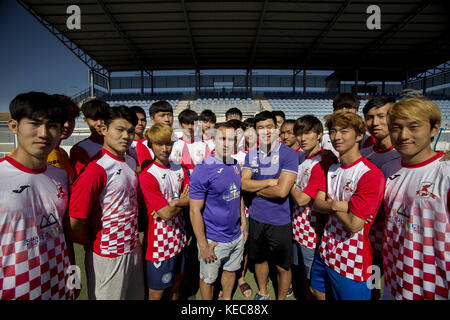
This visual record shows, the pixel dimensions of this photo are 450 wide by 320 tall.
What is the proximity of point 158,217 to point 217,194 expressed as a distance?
64 cm

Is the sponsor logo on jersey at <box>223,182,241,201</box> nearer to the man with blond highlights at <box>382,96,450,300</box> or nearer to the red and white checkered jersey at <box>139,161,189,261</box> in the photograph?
the red and white checkered jersey at <box>139,161,189,261</box>

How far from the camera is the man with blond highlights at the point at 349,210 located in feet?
5.21

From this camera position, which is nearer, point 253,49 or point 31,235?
point 31,235

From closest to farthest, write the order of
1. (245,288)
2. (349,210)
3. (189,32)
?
(349,210) → (245,288) → (189,32)

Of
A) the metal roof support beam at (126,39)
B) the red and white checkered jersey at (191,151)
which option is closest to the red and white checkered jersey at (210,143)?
the red and white checkered jersey at (191,151)

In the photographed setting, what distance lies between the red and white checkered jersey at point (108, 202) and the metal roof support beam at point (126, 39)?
1323 centimetres

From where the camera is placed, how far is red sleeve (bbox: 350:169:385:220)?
1.55 meters

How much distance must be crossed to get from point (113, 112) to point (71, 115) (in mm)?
463

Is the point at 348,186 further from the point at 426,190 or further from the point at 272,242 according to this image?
the point at 272,242

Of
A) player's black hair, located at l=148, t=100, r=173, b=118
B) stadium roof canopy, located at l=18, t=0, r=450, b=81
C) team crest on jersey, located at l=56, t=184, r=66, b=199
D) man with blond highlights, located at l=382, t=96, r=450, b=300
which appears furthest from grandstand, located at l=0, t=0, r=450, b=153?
man with blond highlights, located at l=382, t=96, r=450, b=300

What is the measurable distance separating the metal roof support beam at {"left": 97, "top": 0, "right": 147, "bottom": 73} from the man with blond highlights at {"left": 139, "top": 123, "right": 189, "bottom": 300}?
515 inches

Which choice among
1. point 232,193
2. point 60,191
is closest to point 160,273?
point 232,193

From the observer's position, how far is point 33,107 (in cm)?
122
